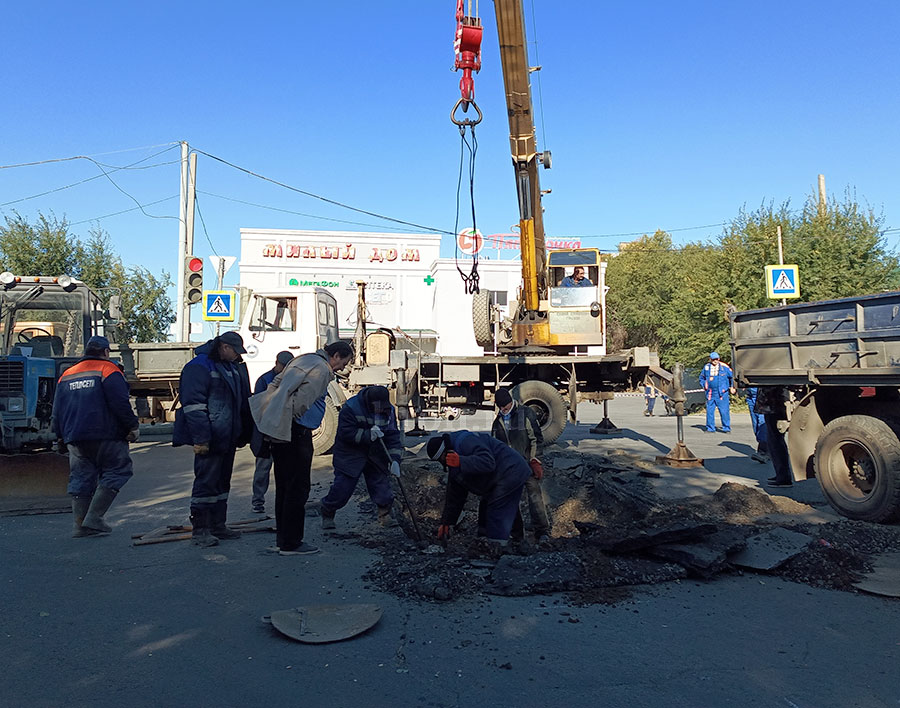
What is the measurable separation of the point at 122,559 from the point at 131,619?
4.82 feet

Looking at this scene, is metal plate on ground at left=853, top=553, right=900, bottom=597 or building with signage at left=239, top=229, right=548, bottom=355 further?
building with signage at left=239, top=229, right=548, bottom=355

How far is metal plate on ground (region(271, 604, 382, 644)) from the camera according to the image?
3.65m

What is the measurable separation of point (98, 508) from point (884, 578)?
639 cm

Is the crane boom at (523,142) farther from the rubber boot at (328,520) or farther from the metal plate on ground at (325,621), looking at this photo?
the metal plate on ground at (325,621)

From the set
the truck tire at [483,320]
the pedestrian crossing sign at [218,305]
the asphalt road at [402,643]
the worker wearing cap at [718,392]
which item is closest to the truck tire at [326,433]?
the truck tire at [483,320]

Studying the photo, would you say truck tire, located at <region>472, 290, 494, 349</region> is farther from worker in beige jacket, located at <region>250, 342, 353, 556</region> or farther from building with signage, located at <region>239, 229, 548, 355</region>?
building with signage, located at <region>239, 229, 548, 355</region>

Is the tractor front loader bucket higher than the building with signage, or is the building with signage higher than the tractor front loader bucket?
the building with signage

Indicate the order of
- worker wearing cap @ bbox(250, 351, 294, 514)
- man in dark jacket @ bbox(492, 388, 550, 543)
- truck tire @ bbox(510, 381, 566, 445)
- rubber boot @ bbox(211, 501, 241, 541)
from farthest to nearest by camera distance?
truck tire @ bbox(510, 381, 566, 445), worker wearing cap @ bbox(250, 351, 294, 514), man in dark jacket @ bbox(492, 388, 550, 543), rubber boot @ bbox(211, 501, 241, 541)

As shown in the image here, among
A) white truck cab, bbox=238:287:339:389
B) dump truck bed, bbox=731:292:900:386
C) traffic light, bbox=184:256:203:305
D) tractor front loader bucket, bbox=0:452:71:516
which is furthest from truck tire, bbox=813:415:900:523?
traffic light, bbox=184:256:203:305

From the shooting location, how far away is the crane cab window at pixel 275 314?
11352 mm

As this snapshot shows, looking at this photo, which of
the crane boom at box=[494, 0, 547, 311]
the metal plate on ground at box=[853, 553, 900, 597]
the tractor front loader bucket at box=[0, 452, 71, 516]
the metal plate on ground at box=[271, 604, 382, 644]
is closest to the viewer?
the metal plate on ground at box=[271, 604, 382, 644]

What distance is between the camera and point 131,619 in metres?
3.98

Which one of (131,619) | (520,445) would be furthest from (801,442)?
(131,619)

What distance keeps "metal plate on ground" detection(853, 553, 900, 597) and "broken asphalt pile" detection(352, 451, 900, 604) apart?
7cm
